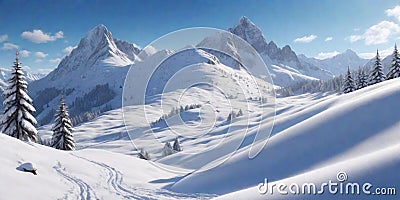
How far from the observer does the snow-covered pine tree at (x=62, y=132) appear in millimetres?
34188

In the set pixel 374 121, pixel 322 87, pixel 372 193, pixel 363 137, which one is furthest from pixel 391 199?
pixel 322 87

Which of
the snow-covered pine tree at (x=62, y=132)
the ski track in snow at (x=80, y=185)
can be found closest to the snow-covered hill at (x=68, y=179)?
the ski track in snow at (x=80, y=185)

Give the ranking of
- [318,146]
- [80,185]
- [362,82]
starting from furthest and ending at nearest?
[362,82] < [318,146] < [80,185]

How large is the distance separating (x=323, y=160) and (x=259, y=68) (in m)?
9.29

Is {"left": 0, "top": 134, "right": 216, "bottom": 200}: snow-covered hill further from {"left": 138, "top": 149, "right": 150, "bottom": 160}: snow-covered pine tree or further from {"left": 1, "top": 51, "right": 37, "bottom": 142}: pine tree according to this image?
{"left": 138, "top": 149, "right": 150, "bottom": 160}: snow-covered pine tree

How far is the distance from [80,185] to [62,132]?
21170 mm

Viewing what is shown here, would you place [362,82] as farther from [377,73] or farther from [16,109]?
[16,109]

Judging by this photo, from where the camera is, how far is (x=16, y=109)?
2861 centimetres

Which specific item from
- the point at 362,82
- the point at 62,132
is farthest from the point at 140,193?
the point at 362,82

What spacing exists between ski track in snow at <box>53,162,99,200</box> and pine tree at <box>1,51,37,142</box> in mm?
13023

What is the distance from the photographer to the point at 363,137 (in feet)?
54.9

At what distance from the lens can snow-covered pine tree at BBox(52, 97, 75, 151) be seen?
3419 centimetres

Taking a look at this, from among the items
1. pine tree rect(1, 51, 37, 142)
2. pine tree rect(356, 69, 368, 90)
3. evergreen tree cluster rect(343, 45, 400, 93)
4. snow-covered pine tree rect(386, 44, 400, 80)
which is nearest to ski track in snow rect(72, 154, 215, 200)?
pine tree rect(1, 51, 37, 142)

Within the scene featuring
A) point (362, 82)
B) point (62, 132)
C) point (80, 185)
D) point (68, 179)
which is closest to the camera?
point (80, 185)
